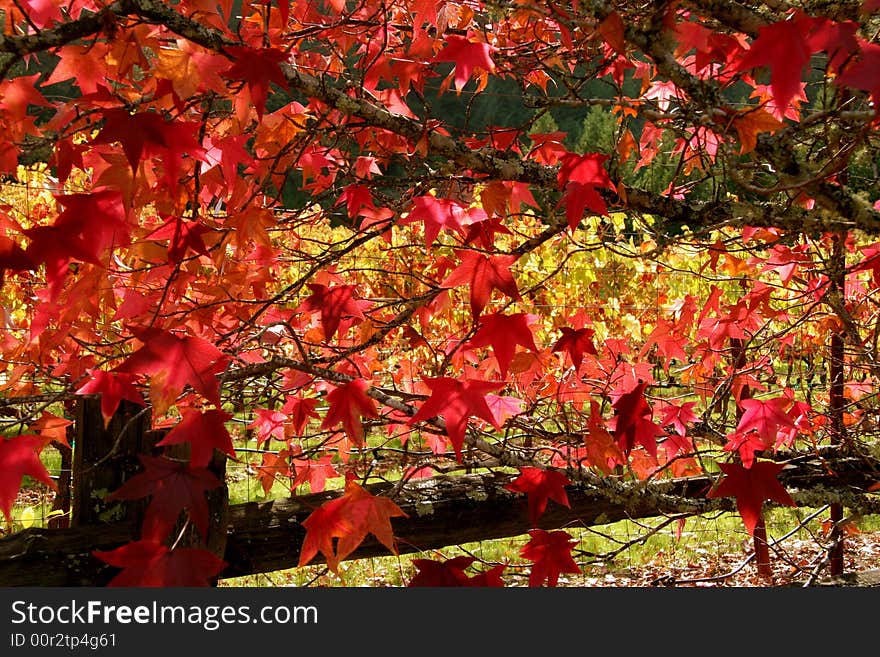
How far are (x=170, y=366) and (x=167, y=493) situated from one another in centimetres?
19

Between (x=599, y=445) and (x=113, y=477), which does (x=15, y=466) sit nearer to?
(x=113, y=477)

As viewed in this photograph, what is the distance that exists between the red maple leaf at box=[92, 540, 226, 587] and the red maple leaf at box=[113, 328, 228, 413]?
0.68 feet

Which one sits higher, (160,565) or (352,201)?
(352,201)

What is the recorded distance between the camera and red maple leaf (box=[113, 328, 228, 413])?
43.3 inches

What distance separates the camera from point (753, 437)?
1.95 metres

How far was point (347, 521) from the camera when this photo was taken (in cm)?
127

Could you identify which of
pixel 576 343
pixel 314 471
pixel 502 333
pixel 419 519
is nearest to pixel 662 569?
pixel 419 519

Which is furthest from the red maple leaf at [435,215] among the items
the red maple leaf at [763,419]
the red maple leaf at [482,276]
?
the red maple leaf at [763,419]

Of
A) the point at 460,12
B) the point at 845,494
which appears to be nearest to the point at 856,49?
the point at 460,12

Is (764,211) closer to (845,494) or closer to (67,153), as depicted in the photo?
(845,494)

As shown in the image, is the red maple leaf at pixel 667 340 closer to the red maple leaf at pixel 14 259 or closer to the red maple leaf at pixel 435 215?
the red maple leaf at pixel 435 215

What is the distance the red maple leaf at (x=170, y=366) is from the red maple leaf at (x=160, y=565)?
0.68 ft

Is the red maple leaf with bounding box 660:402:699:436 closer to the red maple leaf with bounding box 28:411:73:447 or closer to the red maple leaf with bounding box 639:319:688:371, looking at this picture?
the red maple leaf with bounding box 639:319:688:371

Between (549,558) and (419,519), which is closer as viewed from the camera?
(549,558)
